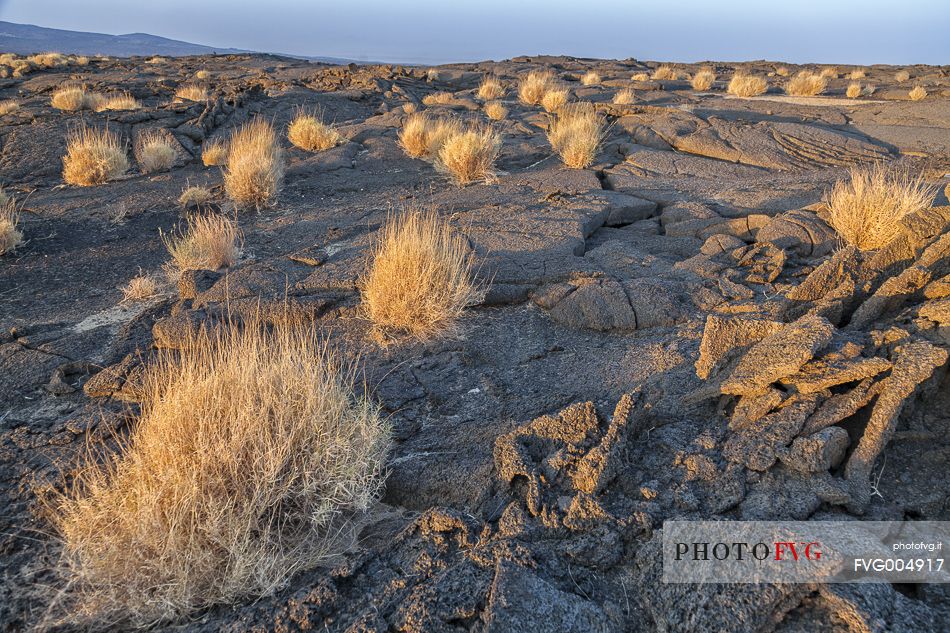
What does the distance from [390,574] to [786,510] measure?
156 centimetres

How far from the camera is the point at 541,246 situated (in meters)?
5.66

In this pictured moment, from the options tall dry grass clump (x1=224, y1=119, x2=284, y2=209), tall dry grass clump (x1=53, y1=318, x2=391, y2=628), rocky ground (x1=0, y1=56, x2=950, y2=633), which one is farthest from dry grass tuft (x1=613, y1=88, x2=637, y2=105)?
tall dry grass clump (x1=53, y1=318, x2=391, y2=628)

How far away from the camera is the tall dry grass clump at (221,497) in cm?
218

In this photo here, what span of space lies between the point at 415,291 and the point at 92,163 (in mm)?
8756

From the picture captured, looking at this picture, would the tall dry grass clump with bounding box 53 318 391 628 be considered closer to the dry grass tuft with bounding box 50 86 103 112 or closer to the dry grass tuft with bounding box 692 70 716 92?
the dry grass tuft with bounding box 50 86 103 112

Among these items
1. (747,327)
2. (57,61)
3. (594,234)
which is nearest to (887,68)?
→ (594,234)

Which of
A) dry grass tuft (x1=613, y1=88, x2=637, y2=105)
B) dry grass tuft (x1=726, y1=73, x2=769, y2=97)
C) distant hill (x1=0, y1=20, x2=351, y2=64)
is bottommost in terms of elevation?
dry grass tuft (x1=613, y1=88, x2=637, y2=105)

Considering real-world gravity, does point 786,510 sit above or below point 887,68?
below

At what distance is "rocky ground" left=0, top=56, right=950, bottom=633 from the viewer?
2.07 meters

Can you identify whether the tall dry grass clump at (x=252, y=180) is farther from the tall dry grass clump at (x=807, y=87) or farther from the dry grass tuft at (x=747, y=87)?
the tall dry grass clump at (x=807, y=87)

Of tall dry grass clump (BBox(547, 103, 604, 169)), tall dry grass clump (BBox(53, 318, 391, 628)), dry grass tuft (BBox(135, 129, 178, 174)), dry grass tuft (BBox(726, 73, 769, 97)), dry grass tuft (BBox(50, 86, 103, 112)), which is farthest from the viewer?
dry grass tuft (BBox(726, 73, 769, 97))

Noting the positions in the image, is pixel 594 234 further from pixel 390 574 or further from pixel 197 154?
pixel 197 154

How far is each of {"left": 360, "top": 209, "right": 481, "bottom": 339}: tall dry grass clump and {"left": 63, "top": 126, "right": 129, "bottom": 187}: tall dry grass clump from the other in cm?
815

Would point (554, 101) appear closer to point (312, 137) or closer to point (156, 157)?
point (312, 137)
